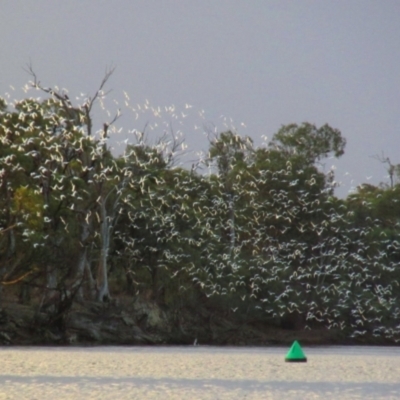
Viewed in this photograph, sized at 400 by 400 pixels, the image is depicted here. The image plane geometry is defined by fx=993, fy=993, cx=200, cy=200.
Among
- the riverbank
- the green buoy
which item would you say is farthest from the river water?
the riverbank

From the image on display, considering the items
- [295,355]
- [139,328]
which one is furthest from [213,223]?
[295,355]

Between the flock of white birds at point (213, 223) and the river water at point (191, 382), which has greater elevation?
the flock of white birds at point (213, 223)

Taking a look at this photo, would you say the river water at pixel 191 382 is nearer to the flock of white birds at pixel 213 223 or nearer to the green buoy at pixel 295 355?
the green buoy at pixel 295 355

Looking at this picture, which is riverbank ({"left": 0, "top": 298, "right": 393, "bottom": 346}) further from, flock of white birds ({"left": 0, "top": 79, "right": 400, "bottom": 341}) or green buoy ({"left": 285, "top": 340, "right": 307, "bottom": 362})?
green buoy ({"left": 285, "top": 340, "right": 307, "bottom": 362})

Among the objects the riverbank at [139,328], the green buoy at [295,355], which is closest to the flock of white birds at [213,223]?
the riverbank at [139,328]

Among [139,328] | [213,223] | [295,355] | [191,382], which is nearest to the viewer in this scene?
[191,382]

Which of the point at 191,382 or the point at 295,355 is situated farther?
the point at 295,355

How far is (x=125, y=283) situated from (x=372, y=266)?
41.8 ft

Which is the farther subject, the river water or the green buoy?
the green buoy

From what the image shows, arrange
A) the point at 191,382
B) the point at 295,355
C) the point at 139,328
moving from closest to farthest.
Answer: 1. the point at 191,382
2. the point at 295,355
3. the point at 139,328

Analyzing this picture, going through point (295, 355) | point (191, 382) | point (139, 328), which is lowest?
point (191, 382)

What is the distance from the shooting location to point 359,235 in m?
51.2

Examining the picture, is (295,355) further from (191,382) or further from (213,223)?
(213,223)

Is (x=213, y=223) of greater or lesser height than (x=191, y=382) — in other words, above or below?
above
